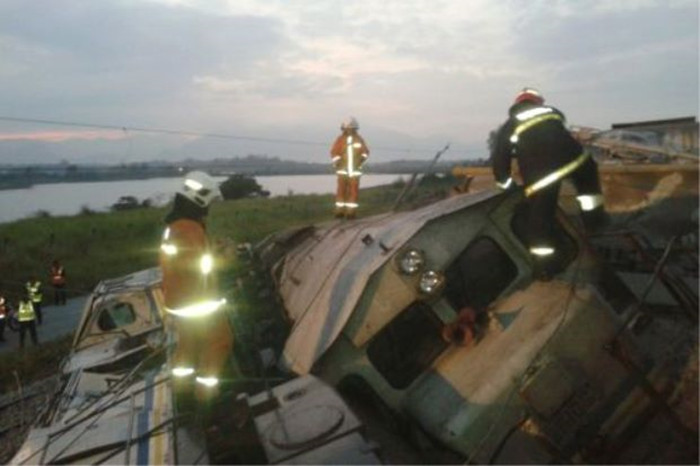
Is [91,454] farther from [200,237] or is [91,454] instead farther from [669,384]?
[669,384]

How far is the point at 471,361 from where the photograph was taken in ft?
13.8

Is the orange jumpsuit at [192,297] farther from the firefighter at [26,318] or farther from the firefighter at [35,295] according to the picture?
the firefighter at [35,295]

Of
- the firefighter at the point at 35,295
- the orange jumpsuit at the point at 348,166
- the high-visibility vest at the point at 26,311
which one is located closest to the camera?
the orange jumpsuit at the point at 348,166

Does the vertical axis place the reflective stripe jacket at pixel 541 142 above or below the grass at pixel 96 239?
above

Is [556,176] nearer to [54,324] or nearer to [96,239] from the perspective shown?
[54,324]

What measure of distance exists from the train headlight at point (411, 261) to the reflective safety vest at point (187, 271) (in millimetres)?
1423

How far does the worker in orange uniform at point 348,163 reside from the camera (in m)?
9.26

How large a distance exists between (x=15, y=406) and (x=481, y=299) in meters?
9.51

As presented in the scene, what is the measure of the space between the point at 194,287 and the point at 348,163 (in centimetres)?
524

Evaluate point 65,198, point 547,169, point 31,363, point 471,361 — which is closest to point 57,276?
point 31,363

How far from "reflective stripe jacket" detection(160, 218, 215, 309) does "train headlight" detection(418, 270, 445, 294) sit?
1.58 metres

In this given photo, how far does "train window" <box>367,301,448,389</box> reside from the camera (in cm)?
455

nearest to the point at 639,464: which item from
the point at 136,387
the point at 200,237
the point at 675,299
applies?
the point at 675,299

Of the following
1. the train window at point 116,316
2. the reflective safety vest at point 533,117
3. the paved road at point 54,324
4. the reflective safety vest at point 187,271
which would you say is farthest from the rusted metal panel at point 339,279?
the paved road at point 54,324
